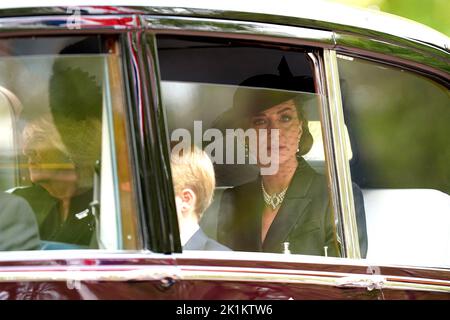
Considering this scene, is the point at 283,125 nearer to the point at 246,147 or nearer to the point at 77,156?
the point at 246,147

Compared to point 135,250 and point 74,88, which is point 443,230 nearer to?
point 135,250

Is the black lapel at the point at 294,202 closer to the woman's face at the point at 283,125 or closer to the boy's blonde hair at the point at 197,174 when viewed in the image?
the woman's face at the point at 283,125

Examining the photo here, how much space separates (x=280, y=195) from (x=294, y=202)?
0.20ft

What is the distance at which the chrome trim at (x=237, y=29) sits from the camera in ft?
7.19

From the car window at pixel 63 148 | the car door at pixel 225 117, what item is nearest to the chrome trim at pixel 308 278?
the car door at pixel 225 117

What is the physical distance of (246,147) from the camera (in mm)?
2465

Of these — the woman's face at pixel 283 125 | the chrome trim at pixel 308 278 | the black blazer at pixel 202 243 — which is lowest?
the chrome trim at pixel 308 278

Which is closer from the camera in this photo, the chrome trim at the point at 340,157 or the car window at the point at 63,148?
the car window at the point at 63,148

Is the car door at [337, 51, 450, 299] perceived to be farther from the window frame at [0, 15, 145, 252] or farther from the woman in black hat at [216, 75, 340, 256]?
the window frame at [0, 15, 145, 252]

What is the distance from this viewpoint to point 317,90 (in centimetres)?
246

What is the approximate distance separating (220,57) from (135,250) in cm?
67

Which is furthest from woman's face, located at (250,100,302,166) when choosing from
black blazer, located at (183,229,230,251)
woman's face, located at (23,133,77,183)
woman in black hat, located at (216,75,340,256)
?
woman's face, located at (23,133,77,183)

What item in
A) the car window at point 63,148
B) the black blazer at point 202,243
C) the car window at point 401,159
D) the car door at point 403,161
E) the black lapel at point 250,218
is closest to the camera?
the car window at point 63,148
